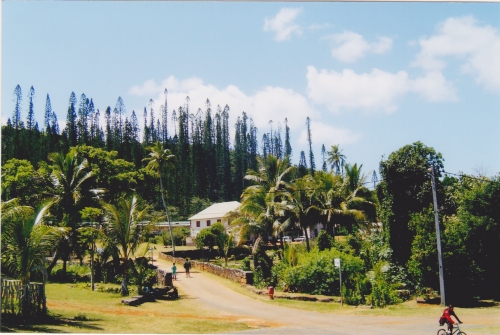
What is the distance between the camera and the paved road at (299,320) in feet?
45.2

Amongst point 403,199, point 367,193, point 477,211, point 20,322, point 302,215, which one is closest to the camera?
point 20,322

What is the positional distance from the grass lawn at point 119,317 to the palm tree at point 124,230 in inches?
69.9

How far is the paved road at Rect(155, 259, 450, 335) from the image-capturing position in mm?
13773

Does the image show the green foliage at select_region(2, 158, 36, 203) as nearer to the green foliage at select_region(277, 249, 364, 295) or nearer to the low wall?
the low wall

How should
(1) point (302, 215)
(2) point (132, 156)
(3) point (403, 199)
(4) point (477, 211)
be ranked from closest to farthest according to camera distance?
(4) point (477, 211), (3) point (403, 199), (1) point (302, 215), (2) point (132, 156)

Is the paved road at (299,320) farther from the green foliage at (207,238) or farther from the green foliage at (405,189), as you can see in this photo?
the green foliage at (207,238)

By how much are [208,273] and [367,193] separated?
14856 mm

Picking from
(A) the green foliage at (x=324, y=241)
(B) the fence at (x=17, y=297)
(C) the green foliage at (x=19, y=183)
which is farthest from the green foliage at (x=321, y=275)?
(C) the green foliage at (x=19, y=183)

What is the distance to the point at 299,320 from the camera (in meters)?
15.7

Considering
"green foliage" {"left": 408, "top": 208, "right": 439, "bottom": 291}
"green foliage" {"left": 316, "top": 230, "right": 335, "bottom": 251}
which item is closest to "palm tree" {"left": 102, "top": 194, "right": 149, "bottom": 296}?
"green foliage" {"left": 316, "top": 230, "right": 335, "bottom": 251}

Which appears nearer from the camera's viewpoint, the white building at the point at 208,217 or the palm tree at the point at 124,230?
the palm tree at the point at 124,230

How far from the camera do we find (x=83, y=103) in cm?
9006

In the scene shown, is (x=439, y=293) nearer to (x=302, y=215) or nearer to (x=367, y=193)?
(x=302, y=215)

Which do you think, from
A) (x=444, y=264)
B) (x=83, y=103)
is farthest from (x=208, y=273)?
(x=83, y=103)
